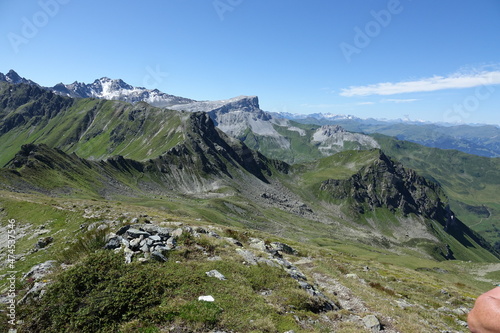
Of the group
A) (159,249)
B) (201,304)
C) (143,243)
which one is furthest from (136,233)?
(201,304)

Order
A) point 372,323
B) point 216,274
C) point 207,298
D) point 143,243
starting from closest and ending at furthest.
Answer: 1. point 207,298
2. point 372,323
3. point 216,274
4. point 143,243

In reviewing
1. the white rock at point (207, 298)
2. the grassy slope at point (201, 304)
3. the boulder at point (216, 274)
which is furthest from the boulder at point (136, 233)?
the white rock at point (207, 298)

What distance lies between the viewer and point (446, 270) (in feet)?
443

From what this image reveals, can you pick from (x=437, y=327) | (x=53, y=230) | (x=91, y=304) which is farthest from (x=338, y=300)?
(x=53, y=230)

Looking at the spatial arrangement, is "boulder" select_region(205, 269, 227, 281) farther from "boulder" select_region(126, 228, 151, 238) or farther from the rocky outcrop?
"boulder" select_region(126, 228, 151, 238)

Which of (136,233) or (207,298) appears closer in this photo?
(207,298)

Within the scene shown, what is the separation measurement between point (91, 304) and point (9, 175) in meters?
147

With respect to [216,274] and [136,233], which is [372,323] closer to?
[216,274]

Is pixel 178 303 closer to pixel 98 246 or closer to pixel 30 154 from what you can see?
pixel 98 246

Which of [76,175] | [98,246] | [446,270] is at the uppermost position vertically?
[98,246]

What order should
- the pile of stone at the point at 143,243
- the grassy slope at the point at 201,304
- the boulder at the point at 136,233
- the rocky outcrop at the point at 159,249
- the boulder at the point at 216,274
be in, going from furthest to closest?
the boulder at the point at 136,233 → the pile of stone at the point at 143,243 → the rocky outcrop at the point at 159,249 → the boulder at the point at 216,274 → the grassy slope at the point at 201,304

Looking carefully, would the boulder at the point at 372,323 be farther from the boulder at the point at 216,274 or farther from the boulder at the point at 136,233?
the boulder at the point at 136,233

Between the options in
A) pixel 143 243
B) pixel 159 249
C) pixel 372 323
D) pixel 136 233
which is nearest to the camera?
pixel 372 323

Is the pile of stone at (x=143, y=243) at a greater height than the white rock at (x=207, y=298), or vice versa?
the pile of stone at (x=143, y=243)
